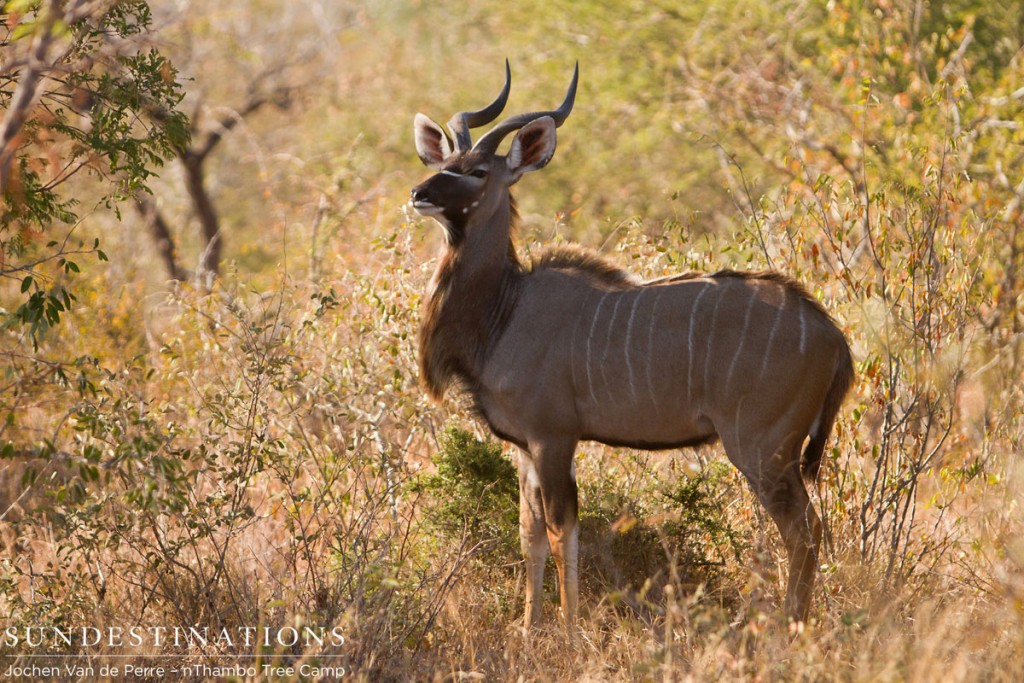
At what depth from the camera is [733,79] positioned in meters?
9.99

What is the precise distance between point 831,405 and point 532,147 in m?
1.62

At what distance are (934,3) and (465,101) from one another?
5684mm

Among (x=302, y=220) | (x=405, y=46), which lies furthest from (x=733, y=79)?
(x=405, y=46)

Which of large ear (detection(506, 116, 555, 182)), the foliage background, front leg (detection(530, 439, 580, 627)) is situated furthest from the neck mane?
front leg (detection(530, 439, 580, 627))

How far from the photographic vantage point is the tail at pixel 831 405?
14.0 ft

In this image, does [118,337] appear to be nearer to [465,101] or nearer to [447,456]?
[447,456]

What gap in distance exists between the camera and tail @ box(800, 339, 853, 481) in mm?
4266

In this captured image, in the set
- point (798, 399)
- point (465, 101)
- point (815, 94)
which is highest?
point (465, 101)

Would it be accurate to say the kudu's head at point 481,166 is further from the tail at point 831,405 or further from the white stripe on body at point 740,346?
the tail at point 831,405

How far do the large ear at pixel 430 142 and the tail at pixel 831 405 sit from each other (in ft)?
6.15

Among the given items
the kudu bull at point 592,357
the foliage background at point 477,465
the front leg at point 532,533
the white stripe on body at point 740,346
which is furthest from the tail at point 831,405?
the front leg at point 532,533

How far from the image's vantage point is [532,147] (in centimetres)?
501

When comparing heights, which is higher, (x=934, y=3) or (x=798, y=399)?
(x=934, y=3)

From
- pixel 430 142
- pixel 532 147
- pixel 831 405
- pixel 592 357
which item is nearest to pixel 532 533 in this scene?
pixel 592 357
